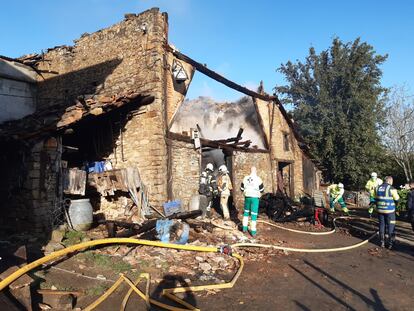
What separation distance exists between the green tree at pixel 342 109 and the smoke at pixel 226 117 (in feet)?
37.7

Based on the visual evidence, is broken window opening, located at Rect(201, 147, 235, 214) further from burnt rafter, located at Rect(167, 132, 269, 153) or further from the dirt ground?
the dirt ground

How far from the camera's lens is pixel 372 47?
1173 inches

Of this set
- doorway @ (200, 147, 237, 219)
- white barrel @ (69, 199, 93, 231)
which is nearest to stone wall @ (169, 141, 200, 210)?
doorway @ (200, 147, 237, 219)

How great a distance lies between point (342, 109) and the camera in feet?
95.1

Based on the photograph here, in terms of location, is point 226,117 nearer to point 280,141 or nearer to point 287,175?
point 280,141

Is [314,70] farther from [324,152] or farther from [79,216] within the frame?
[79,216]

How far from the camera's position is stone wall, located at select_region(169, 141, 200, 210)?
1143cm

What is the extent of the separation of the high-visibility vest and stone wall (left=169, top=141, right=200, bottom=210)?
5.81 m

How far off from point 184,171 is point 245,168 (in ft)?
15.0

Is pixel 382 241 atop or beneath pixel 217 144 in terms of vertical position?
beneath

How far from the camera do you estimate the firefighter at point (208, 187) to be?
1230 centimetres

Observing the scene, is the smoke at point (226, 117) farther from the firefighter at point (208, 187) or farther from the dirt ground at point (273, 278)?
the dirt ground at point (273, 278)

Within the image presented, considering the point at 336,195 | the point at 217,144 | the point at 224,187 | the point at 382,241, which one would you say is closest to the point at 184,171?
the point at 224,187

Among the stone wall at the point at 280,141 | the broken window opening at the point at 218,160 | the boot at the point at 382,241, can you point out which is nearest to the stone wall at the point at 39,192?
the broken window opening at the point at 218,160
